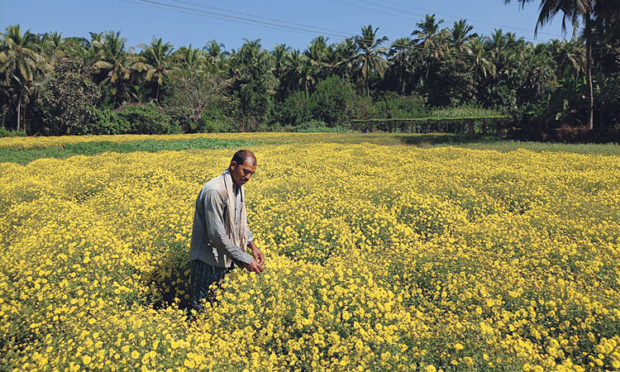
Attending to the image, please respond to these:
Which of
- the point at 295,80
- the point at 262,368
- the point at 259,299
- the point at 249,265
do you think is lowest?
the point at 262,368

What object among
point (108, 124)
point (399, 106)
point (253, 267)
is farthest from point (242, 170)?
point (399, 106)

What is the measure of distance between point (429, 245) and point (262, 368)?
3.08 meters

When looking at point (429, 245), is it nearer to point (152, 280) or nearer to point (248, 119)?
point (152, 280)

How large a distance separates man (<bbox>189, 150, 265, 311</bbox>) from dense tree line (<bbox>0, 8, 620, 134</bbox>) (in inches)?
1332

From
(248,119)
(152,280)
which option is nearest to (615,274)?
(152,280)

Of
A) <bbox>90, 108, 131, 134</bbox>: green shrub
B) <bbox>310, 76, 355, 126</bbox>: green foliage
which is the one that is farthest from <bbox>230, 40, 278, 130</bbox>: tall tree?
<bbox>90, 108, 131, 134</bbox>: green shrub

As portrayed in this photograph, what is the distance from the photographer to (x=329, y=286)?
11.9 feet

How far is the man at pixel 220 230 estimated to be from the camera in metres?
3.31

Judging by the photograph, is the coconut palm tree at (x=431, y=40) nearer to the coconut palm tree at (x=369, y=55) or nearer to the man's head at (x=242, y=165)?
the coconut palm tree at (x=369, y=55)

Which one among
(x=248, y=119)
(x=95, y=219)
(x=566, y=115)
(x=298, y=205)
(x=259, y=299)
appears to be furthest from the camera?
(x=248, y=119)

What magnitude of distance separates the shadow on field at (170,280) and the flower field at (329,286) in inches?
1.0

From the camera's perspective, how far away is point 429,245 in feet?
16.5

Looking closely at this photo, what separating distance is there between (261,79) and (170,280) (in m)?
40.8

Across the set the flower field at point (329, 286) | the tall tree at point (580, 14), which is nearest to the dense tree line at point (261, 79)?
the tall tree at point (580, 14)
